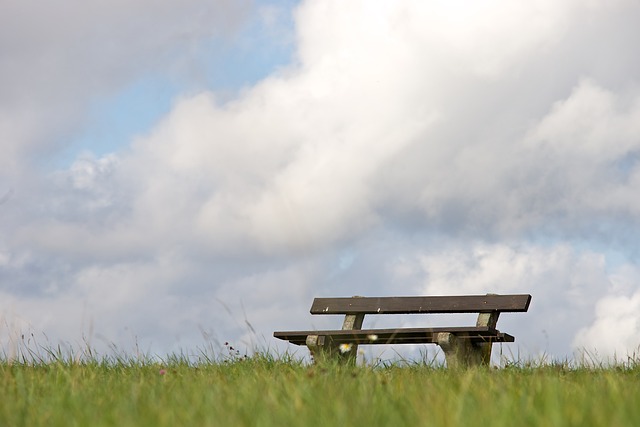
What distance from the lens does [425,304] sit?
29.8ft

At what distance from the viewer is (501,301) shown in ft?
28.9

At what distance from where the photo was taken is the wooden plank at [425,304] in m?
8.75

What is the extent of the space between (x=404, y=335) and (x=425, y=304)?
713 millimetres

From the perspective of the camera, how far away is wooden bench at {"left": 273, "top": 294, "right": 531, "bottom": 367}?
8.33m

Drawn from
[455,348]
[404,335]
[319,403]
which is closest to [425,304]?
[404,335]

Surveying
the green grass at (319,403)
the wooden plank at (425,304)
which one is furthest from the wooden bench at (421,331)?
the green grass at (319,403)

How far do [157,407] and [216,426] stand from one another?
2.34ft

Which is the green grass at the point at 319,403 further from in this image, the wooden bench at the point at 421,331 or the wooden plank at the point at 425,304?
the wooden plank at the point at 425,304

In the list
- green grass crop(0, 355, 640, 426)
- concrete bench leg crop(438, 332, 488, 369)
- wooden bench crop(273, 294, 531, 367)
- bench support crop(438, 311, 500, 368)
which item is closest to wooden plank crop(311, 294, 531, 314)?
wooden bench crop(273, 294, 531, 367)

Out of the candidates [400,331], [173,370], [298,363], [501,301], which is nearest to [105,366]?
[173,370]

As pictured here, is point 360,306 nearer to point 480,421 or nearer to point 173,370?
point 173,370

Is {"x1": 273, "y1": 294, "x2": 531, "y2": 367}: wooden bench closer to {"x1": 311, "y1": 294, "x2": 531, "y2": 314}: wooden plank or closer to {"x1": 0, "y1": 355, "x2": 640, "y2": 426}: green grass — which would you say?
{"x1": 311, "y1": 294, "x2": 531, "y2": 314}: wooden plank

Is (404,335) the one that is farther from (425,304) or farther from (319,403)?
(319,403)

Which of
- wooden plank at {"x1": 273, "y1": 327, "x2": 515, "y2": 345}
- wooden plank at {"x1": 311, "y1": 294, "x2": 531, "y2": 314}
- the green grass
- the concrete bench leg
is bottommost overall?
the green grass
